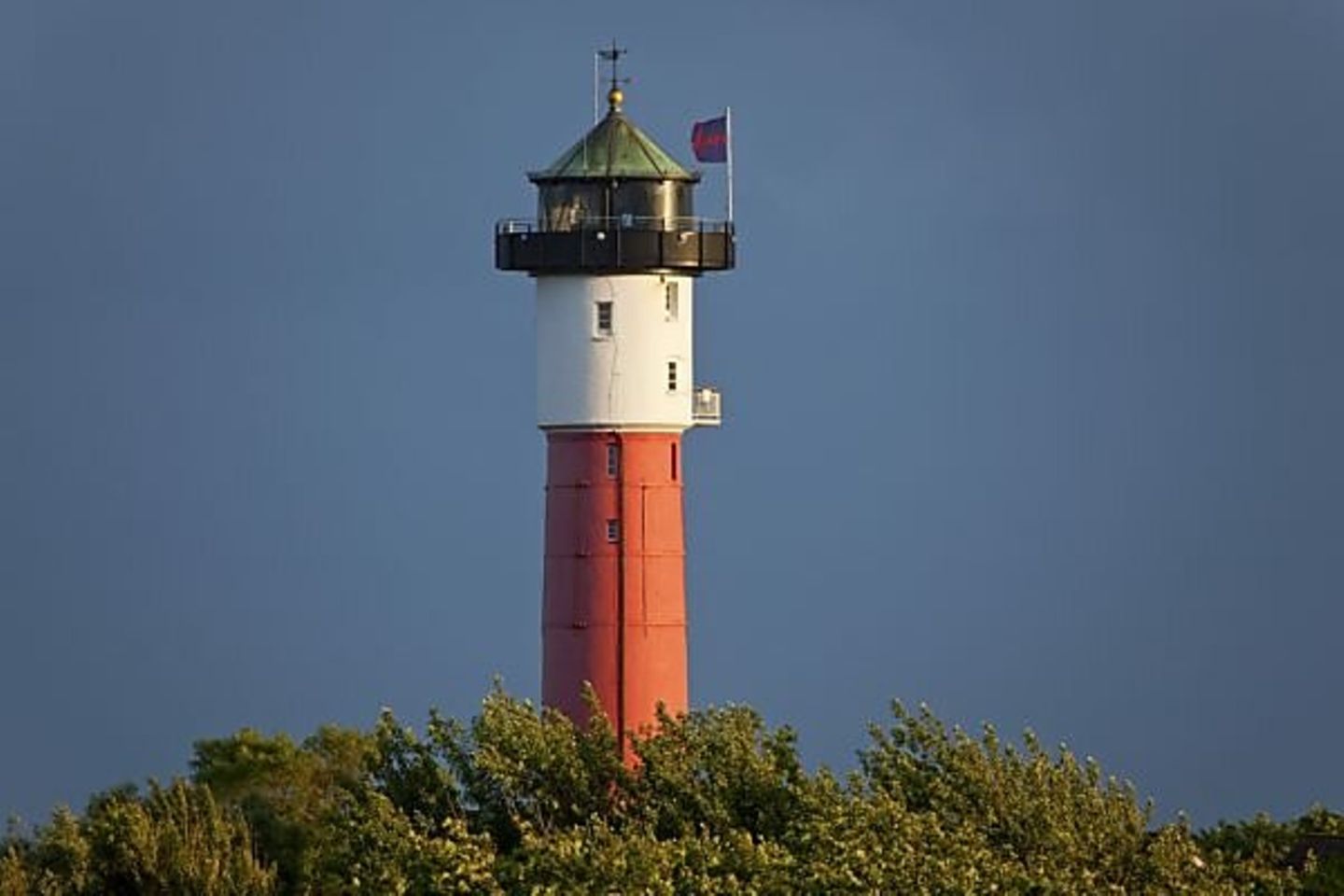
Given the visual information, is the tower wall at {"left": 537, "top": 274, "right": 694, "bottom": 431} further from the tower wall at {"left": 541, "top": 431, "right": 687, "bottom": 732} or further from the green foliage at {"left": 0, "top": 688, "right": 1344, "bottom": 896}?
the green foliage at {"left": 0, "top": 688, "right": 1344, "bottom": 896}

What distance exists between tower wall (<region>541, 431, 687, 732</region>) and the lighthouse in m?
0.02

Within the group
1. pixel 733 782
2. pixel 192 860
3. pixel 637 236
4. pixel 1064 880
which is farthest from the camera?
pixel 637 236

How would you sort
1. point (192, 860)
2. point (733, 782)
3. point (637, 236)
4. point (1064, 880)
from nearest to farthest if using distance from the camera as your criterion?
point (1064, 880) → point (733, 782) → point (192, 860) → point (637, 236)

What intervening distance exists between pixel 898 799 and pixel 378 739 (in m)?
8.23

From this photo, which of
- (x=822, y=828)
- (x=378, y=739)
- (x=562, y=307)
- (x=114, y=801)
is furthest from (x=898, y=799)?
(x=562, y=307)

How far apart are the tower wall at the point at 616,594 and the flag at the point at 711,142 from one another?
14.2ft

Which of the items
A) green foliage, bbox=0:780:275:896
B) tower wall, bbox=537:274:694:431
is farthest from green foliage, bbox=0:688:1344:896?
tower wall, bbox=537:274:694:431

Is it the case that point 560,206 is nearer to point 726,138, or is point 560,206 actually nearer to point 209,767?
point 726,138

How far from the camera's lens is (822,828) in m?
59.4

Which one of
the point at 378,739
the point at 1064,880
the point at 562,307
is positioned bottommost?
the point at 1064,880

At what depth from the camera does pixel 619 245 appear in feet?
255

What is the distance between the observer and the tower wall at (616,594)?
76062mm

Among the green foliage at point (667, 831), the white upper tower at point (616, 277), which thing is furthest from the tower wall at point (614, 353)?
the green foliage at point (667, 831)

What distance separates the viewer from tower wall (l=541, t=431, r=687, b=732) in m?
76.1
